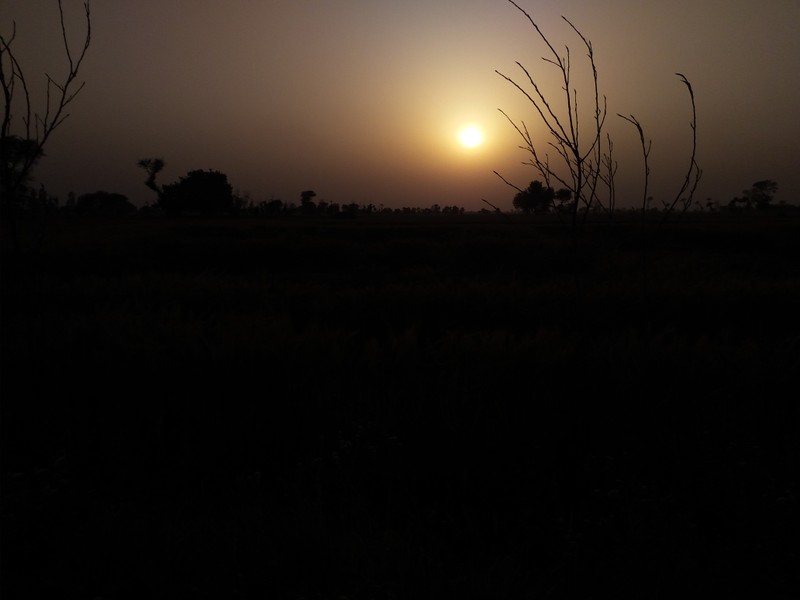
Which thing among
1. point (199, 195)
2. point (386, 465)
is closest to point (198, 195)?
point (199, 195)

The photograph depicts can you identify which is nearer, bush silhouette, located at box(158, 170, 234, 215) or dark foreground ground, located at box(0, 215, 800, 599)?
dark foreground ground, located at box(0, 215, 800, 599)

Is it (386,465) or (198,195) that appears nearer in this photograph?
(386,465)

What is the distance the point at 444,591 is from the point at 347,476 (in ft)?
3.21

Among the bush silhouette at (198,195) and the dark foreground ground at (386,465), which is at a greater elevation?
the bush silhouette at (198,195)

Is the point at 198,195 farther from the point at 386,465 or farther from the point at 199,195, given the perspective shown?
the point at 386,465

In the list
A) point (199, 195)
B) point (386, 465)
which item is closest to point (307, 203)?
point (199, 195)

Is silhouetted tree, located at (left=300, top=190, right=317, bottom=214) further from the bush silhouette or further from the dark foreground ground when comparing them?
the dark foreground ground

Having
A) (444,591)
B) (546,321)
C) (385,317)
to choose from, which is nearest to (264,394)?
(444,591)

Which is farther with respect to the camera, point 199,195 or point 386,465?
point 199,195

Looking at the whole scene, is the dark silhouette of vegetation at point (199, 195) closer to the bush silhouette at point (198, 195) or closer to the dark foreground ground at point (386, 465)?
the bush silhouette at point (198, 195)

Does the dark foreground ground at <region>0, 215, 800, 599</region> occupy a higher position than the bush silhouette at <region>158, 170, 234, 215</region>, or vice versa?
the bush silhouette at <region>158, 170, 234, 215</region>

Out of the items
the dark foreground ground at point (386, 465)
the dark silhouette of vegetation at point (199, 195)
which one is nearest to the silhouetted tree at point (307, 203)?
the dark silhouette of vegetation at point (199, 195)

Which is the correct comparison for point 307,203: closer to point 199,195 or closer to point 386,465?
point 199,195

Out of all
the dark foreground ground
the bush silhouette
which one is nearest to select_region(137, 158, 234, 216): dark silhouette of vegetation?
the bush silhouette
